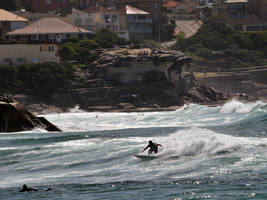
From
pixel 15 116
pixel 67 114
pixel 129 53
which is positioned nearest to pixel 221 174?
pixel 15 116

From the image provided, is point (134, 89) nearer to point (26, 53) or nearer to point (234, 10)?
point (26, 53)

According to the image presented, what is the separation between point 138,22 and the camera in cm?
14812

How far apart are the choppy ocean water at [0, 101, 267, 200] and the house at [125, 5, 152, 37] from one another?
91.8m

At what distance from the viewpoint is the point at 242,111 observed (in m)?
86.8

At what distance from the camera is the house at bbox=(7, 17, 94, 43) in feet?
400

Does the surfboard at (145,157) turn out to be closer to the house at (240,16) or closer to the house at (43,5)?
the house at (43,5)

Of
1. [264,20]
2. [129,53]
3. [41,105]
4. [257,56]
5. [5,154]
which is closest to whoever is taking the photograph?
[5,154]

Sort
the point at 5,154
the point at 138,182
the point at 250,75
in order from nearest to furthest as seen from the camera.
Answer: the point at 138,182 → the point at 5,154 → the point at 250,75

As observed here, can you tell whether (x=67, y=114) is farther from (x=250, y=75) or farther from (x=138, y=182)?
(x=138, y=182)

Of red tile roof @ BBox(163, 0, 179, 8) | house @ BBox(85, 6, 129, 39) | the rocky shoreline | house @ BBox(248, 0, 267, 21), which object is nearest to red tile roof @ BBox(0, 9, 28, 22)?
house @ BBox(85, 6, 129, 39)

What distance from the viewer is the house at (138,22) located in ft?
481

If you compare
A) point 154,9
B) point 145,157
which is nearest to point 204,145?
point 145,157

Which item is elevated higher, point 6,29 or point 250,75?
point 6,29

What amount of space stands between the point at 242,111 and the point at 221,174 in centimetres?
5364
